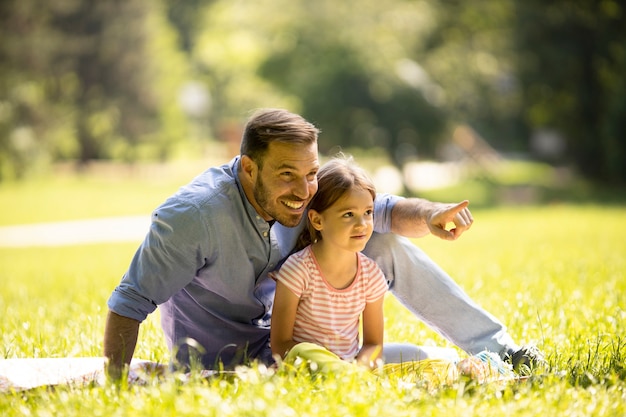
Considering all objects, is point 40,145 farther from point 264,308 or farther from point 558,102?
point 264,308

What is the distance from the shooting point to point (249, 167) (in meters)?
3.52

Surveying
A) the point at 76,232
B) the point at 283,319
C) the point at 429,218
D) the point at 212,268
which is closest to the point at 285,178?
the point at 212,268

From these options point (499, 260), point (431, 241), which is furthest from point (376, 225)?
point (431, 241)

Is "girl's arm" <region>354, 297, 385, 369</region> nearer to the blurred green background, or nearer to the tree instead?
the blurred green background

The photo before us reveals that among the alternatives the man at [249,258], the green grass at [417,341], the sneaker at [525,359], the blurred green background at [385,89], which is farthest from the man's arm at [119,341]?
the blurred green background at [385,89]

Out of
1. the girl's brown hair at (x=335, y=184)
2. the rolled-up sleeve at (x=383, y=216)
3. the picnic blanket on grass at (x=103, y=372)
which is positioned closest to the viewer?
the picnic blanket on grass at (x=103, y=372)

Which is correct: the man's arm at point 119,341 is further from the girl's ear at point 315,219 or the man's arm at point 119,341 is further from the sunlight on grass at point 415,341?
the girl's ear at point 315,219

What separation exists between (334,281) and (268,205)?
0.48 m

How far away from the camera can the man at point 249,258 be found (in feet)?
10.7

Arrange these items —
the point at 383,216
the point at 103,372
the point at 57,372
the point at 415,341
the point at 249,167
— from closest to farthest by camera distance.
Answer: the point at 103,372
the point at 57,372
the point at 249,167
the point at 383,216
the point at 415,341

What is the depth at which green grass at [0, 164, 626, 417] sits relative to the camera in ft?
8.93

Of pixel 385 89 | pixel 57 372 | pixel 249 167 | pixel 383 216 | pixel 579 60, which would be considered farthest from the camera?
pixel 579 60

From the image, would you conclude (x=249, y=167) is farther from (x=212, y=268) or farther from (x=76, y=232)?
(x=76, y=232)

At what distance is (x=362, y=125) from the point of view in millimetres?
19234
